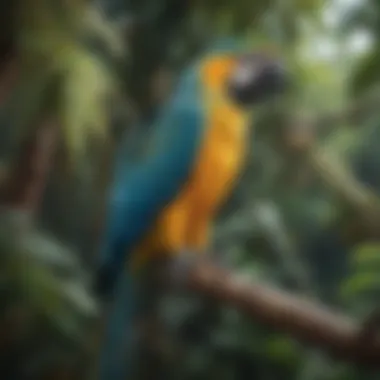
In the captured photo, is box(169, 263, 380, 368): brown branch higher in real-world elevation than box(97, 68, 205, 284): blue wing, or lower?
lower

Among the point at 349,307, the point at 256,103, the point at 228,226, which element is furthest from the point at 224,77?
the point at 349,307

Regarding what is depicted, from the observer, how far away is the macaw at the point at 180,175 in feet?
2.94

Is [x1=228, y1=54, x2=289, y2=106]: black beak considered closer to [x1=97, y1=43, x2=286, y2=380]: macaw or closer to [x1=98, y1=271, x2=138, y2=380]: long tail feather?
[x1=97, y1=43, x2=286, y2=380]: macaw

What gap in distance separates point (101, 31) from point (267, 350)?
367 millimetres

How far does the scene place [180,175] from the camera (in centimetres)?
90

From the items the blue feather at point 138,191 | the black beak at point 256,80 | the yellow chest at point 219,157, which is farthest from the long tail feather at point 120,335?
the black beak at point 256,80

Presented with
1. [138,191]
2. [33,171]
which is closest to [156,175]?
[138,191]

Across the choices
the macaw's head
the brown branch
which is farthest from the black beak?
the brown branch

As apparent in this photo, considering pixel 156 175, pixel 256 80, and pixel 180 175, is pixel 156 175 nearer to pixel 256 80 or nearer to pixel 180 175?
pixel 180 175

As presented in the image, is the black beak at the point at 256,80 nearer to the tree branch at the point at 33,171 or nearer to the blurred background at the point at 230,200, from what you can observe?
the blurred background at the point at 230,200

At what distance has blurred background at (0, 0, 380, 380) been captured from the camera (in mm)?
890

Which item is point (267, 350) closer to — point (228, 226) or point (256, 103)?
point (228, 226)

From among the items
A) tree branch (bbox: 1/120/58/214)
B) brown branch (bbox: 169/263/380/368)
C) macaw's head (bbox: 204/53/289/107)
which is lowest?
brown branch (bbox: 169/263/380/368)

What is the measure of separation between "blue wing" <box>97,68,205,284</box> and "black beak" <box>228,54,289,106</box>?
4 centimetres
